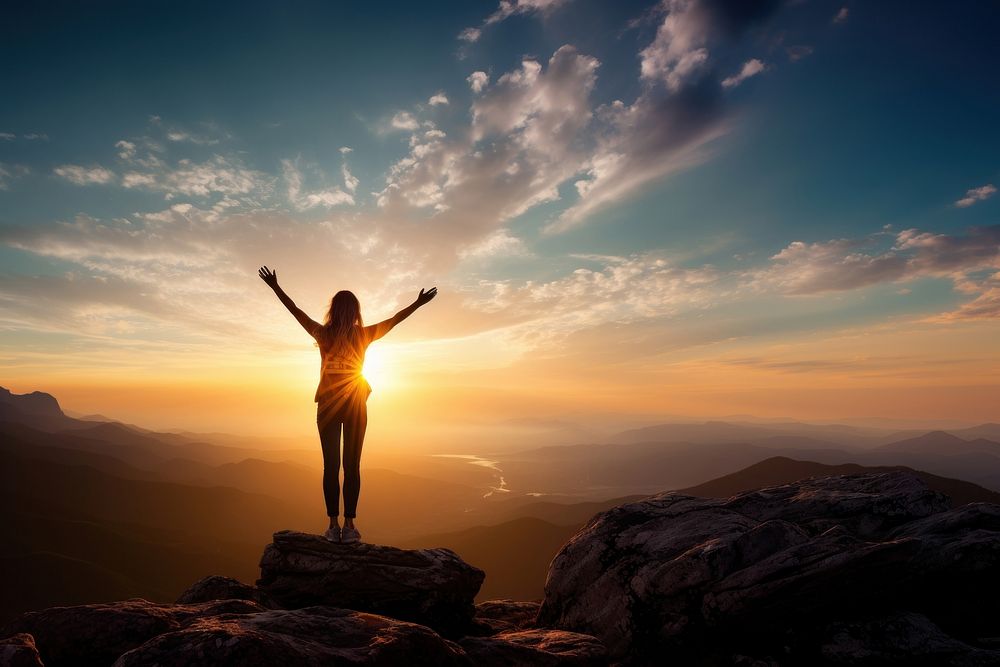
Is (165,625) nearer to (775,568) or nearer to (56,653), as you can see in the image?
(56,653)

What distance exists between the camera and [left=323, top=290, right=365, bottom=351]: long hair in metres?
11.2

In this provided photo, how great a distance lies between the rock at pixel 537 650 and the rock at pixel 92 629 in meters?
5.81

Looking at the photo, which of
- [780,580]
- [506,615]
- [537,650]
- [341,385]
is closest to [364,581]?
[537,650]

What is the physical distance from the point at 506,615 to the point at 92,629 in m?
11.6

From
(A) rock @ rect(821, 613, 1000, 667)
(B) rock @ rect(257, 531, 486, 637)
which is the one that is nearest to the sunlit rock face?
(A) rock @ rect(821, 613, 1000, 667)

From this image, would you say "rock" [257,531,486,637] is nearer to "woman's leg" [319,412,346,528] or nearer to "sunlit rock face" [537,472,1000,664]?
"woman's leg" [319,412,346,528]

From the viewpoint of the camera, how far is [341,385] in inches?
438

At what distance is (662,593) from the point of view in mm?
11766

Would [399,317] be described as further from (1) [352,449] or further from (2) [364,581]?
(2) [364,581]

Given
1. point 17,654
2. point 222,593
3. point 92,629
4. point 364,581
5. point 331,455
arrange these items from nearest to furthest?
point 17,654
point 92,629
point 331,455
point 364,581
point 222,593

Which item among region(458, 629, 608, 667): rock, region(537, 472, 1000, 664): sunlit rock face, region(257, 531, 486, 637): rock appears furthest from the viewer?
region(257, 531, 486, 637): rock

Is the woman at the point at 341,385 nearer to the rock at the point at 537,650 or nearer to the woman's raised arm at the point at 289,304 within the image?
the woman's raised arm at the point at 289,304

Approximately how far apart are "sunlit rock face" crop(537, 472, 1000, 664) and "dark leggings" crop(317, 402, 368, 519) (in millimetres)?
7662

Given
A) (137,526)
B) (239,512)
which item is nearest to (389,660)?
(137,526)
